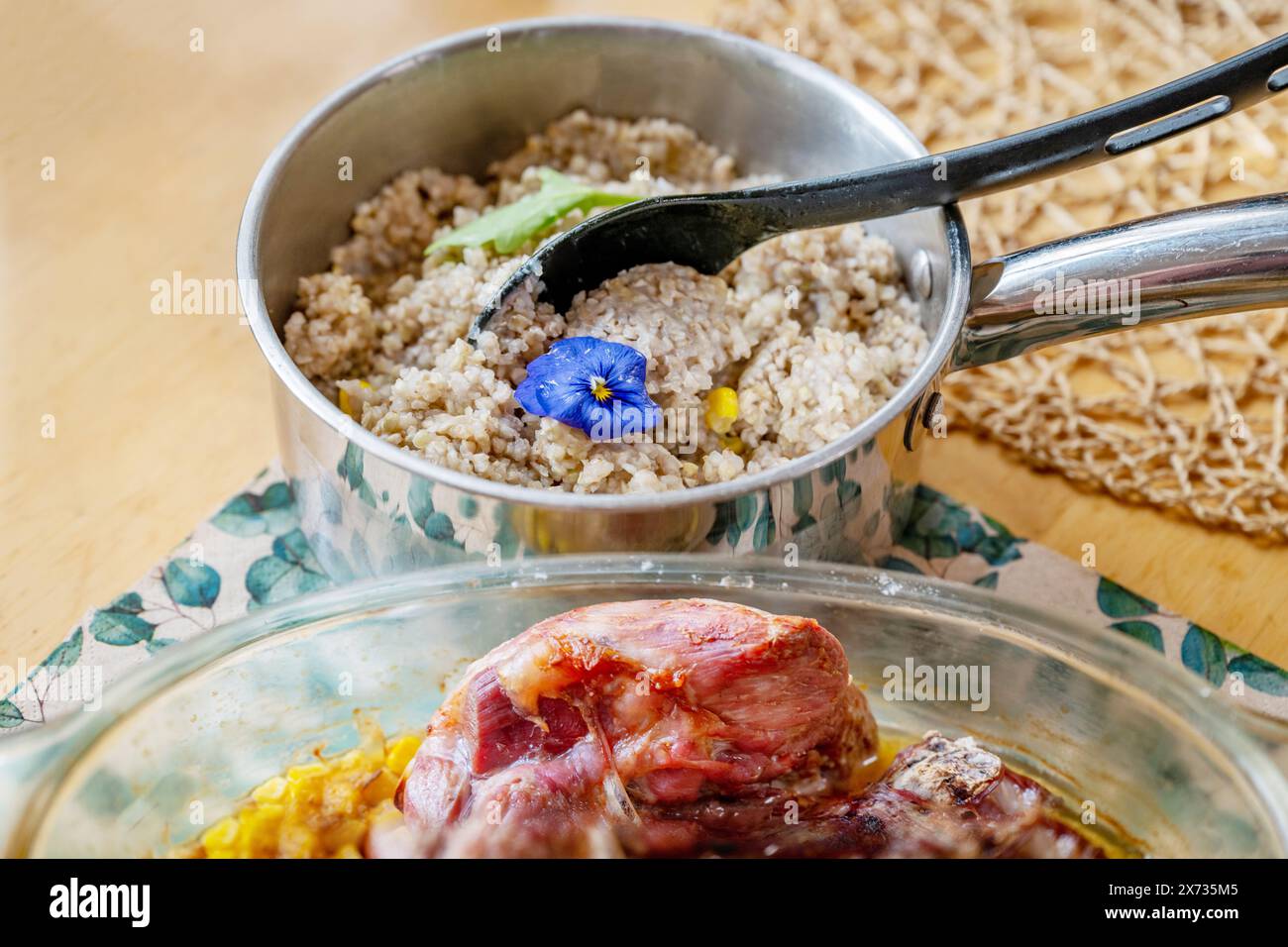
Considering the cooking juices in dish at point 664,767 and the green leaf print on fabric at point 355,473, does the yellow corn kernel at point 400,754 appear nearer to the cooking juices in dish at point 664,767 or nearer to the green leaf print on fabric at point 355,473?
the cooking juices in dish at point 664,767

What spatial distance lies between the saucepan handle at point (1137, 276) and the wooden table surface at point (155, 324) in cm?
27

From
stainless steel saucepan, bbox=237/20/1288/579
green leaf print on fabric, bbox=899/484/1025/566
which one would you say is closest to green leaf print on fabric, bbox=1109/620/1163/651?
green leaf print on fabric, bbox=899/484/1025/566

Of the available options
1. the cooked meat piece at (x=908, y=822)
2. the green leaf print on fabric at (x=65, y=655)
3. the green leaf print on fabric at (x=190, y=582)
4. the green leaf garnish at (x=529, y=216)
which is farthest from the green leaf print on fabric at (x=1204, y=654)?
the green leaf print on fabric at (x=65, y=655)

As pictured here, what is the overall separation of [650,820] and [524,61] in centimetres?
100

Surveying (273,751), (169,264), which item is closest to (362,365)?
(169,264)

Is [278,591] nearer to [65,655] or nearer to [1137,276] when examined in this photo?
[65,655]

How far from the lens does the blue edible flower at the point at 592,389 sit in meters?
1.24

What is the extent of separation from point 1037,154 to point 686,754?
2.39 ft

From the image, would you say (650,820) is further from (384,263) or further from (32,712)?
(384,263)

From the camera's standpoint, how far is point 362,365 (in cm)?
142

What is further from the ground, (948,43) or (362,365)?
(948,43)

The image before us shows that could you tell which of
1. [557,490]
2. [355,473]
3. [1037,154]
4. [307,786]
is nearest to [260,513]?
[355,473]
